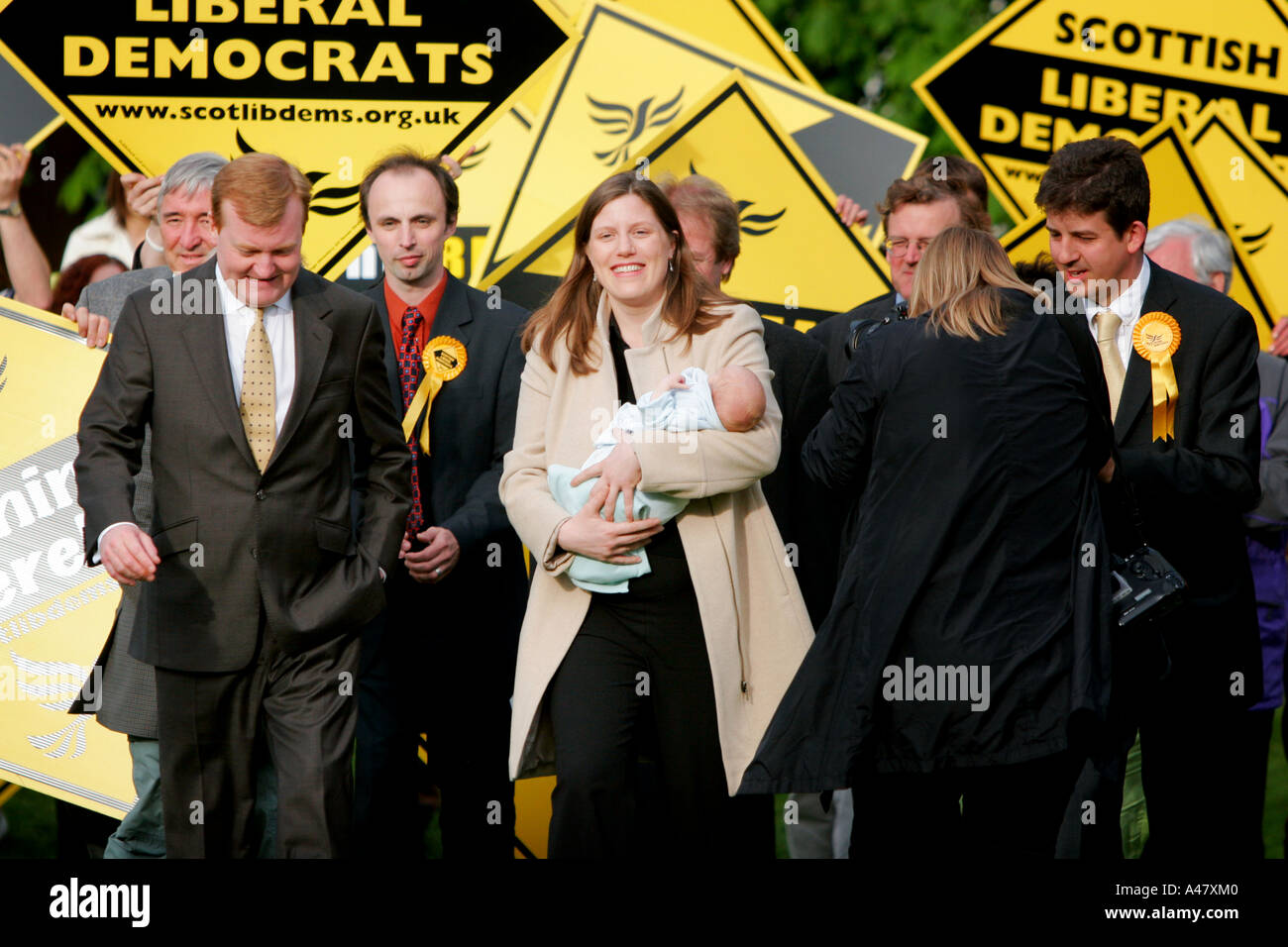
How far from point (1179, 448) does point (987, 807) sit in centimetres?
128

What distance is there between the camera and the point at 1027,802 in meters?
4.22

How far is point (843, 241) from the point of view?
6582 mm

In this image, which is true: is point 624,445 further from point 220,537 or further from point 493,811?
point 493,811

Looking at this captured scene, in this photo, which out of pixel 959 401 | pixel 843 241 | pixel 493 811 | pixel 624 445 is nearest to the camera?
pixel 959 401

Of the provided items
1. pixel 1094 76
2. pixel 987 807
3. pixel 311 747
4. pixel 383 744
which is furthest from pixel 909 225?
pixel 311 747

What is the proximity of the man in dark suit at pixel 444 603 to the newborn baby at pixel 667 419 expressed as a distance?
3.27 ft

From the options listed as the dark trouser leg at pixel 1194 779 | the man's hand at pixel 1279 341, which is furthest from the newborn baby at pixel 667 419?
the man's hand at pixel 1279 341

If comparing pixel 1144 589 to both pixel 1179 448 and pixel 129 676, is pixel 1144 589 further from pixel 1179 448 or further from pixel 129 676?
pixel 129 676

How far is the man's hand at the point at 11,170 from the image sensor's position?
264 inches

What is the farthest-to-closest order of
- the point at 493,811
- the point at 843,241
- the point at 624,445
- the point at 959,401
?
the point at 843,241 → the point at 493,811 → the point at 624,445 → the point at 959,401

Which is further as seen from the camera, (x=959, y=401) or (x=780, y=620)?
(x=780, y=620)

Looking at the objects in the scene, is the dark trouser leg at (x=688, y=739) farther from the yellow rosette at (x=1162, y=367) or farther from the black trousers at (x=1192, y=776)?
the yellow rosette at (x=1162, y=367)

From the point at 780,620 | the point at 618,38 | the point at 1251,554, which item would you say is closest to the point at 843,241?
the point at 618,38

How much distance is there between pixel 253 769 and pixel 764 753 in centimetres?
148
